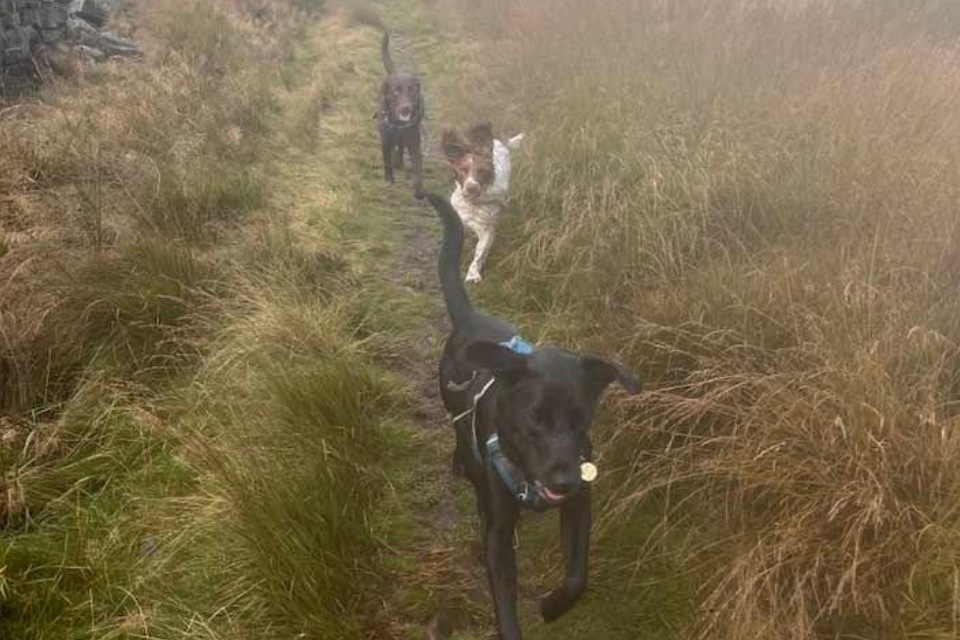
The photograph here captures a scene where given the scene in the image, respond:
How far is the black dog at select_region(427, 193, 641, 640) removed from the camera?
2.20 metres

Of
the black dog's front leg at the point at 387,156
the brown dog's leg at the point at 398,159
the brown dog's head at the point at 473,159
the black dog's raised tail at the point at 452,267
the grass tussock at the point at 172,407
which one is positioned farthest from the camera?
the brown dog's leg at the point at 398,159

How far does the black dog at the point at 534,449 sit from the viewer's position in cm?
220

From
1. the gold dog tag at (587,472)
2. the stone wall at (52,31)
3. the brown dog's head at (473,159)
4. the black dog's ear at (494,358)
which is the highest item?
the stone wall at (52,31)

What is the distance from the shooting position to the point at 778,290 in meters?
2.99

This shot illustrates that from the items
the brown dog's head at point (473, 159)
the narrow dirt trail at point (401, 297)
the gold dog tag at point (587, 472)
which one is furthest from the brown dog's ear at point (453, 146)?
the gold dog tag at point (587, 472)

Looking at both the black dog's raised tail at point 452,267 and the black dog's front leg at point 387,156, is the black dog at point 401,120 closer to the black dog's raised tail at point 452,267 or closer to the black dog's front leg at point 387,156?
the black dog's front leg at point 387,156

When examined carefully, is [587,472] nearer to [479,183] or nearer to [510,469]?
[510,469]

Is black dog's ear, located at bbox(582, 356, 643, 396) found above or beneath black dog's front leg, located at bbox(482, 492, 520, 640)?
above

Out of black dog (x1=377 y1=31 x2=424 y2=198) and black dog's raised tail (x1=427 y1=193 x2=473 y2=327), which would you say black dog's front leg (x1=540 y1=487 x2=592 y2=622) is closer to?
black dog's raised tail (x1=427 y1=193 x2=473 y2=327)

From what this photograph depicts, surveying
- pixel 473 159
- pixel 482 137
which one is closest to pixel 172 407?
pixel 473 159

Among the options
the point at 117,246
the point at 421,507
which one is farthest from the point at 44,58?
the point at 421,507

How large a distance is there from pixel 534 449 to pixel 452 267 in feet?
4.19

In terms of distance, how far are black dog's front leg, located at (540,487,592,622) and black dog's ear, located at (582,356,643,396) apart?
33 cm

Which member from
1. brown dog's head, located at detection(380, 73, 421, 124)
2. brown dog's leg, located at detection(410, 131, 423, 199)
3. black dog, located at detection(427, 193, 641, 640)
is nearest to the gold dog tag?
black dog, located at detection(427, 193, 641, 640)
